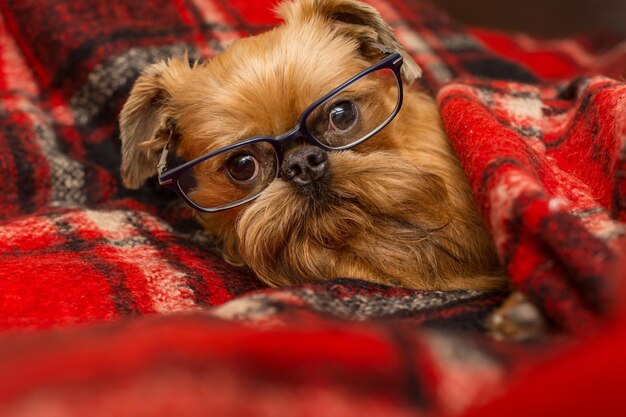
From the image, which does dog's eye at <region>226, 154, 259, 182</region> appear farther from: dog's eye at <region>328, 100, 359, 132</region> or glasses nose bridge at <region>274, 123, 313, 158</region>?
dog's eye at <region>328, 100, 359, 132</region>

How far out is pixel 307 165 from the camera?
1454 millimetres

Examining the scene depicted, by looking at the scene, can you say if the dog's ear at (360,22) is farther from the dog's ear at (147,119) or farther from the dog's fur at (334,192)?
the dog's ear at (147,119)

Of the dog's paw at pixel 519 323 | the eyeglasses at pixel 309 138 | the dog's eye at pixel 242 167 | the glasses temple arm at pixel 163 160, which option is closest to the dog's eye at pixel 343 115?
the eyeglasses at pixel 309 138

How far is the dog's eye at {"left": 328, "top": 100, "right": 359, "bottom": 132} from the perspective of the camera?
4.92 feet

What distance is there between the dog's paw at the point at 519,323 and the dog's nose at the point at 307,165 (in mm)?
574

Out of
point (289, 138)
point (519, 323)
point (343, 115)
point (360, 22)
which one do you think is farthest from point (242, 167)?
point (519, 323)

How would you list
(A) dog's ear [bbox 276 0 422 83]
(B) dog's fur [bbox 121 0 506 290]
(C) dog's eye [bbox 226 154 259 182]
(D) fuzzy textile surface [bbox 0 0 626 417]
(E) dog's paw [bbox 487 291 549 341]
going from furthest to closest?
(A) dog's ear [bbox 276 0 422 83] → (C) dog's eye [bbox 226 154 259 182] → (B) dog's fur [bbox 121 0 506 290] → (E) dog's paw [bbox 487 291 549 341] → (D) fuzzy textile surface [bbox 0 0 626 417]

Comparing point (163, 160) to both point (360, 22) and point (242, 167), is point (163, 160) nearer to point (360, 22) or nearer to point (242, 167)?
point (242, 167)

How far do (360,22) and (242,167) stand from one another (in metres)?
0.57

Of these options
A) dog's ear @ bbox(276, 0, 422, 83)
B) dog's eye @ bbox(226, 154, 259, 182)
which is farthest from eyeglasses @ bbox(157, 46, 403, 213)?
dog's ear @ bbox(276, 0, 422, 83)

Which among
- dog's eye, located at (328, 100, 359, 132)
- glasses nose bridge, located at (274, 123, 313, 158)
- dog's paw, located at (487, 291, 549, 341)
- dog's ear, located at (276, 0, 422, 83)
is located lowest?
dog's paw, located at (487, 291, 549, 341)

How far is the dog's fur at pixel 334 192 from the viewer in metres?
1.43

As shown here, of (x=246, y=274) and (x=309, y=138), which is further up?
(x=309, y=138)

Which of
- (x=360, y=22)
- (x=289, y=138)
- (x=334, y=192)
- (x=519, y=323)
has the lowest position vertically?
(x=519, y=323)
